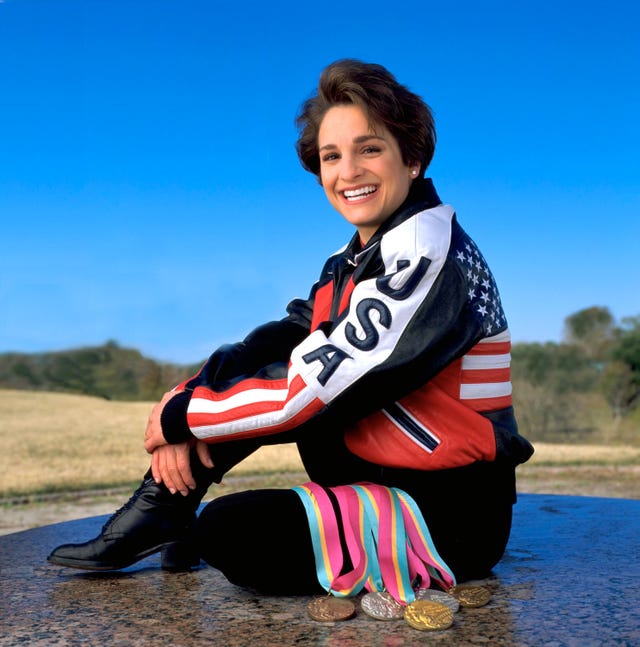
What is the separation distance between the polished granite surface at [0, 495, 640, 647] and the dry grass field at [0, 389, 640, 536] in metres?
6.30

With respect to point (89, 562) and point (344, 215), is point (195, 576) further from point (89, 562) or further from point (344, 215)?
point (344, 215)

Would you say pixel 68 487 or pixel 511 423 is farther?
pixel 68 487

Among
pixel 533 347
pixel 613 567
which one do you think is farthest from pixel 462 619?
pixel 533 347

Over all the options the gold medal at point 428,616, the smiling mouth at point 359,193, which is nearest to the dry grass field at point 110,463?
the smiling mouth at point 359,193

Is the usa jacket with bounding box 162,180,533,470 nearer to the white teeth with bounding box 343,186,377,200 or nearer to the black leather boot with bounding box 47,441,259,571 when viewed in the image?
the white teeth with bounding box 343,186,377,200

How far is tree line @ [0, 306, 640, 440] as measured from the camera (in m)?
23.5

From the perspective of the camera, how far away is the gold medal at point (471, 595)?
2.15 meters

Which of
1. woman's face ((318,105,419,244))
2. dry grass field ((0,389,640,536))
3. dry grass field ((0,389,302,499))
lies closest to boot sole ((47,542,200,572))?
woman's face ((318,105,419,244))

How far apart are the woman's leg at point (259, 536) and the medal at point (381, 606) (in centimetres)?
18

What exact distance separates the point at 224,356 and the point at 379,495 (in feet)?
2.43

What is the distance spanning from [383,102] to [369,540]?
48.0 inches

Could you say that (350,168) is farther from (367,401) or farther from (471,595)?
(471,595)

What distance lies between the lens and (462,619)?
2049 millimetres

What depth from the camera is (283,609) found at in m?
2.15
